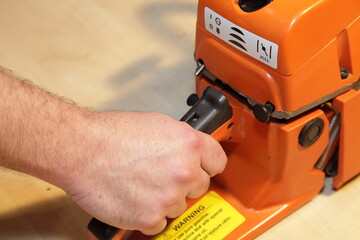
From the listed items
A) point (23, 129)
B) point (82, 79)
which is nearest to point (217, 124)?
point (23, 129)

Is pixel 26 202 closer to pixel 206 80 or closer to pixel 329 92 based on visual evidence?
pixel 206 80

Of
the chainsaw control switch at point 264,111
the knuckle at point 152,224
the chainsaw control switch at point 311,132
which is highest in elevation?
the chainsaw control switch at point 264,111

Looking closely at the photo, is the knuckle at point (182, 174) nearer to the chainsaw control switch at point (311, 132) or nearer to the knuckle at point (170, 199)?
the knuckle at point (170, 199)

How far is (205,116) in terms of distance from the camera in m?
0.75

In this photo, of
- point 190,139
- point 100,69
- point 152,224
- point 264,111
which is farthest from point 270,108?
point 100,69

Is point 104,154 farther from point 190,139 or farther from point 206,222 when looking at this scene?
point 206,222

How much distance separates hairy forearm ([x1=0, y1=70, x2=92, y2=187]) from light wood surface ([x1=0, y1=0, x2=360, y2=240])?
22 cm

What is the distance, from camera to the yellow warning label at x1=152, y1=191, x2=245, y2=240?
82 cm

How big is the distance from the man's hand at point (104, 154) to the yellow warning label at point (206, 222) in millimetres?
134

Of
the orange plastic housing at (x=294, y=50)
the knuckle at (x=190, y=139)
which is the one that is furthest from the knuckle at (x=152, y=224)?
the orange plastic housing at (x=294, y=50)

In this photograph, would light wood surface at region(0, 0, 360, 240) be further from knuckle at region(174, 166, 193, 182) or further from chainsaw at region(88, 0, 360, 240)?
knuckle at region(174, 166, 193, 182)

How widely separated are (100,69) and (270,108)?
0.56 m

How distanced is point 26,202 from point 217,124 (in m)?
0.39

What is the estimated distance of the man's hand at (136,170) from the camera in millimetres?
672
